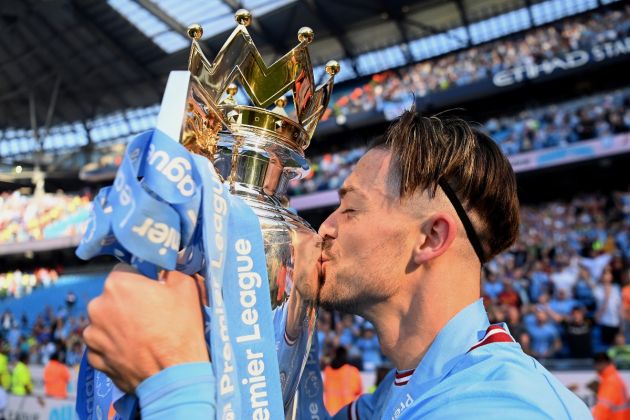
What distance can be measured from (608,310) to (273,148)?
248 inches

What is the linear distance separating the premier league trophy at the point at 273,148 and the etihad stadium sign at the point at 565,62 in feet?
45.8

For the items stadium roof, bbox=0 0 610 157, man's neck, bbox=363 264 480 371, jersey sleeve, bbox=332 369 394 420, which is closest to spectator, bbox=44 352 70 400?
jersey sleeve, bbox=332 369 394 420

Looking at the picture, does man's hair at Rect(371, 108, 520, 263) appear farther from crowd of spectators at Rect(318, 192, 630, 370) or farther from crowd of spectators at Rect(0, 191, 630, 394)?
crowd of spectators at Rect(318, 192, 630, 370)

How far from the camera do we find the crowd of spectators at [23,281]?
66.2 feet

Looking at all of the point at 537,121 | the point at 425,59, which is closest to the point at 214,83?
the point at 537,121

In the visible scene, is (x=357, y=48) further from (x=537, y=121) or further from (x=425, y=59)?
(x=537, y=121)

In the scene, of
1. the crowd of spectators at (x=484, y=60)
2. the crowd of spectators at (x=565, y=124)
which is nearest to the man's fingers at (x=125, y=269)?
the crowd of spectators at (x=565, y=124)

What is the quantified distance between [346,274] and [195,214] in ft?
1.66

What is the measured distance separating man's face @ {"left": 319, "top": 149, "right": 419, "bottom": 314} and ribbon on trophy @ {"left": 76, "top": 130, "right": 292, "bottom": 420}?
35cm

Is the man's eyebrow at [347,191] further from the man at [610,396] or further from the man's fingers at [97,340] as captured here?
the man at [610,396]

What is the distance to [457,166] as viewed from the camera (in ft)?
3.83

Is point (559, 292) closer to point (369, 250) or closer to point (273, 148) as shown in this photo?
point (369, 250)

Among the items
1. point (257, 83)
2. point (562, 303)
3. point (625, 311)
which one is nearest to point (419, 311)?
point (257, 83)

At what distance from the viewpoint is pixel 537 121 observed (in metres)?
13.2
